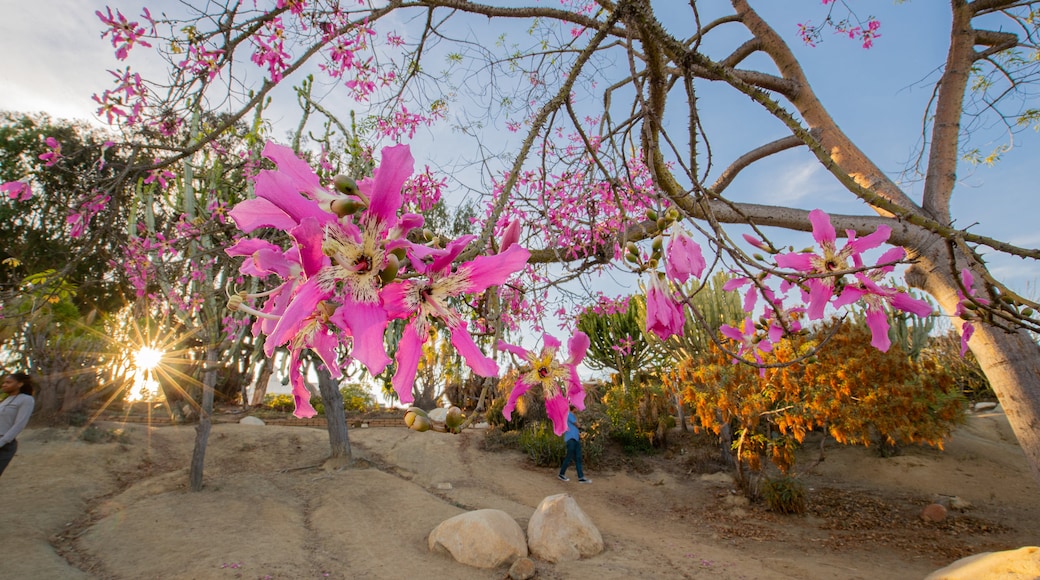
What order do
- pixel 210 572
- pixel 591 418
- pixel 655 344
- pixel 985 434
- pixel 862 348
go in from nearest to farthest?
pixel 210 572
pixel 862 348
pixel 985 434
pixel 591 418
pixel 655 344

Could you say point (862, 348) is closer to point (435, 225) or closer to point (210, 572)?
point (210, 572)

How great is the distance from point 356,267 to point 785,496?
7595 mm

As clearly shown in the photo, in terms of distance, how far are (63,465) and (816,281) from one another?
8.85 m

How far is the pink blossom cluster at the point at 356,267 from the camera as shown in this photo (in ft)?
1.69

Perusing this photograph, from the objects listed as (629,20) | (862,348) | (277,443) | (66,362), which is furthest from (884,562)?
(66,362)

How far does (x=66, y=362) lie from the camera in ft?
28.0

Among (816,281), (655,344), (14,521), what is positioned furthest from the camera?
A: (655,344)

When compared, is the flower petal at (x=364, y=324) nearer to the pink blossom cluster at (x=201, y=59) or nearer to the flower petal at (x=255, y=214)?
the flower petal at (x=255, y=214)

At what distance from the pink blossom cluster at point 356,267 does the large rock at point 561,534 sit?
506 centimetres

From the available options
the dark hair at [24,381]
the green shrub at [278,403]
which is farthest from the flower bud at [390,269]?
the green shrub at [278,403]

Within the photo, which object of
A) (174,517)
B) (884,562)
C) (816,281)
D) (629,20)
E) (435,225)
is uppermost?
(435,225)

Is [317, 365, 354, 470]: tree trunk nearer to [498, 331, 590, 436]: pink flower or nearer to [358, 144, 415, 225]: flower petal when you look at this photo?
[498, 331, 590, 436]: pink flower

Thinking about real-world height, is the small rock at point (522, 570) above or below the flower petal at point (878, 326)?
below

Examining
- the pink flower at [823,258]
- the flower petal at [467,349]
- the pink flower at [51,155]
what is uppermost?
the pink flower at [51,155]
